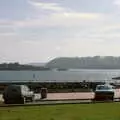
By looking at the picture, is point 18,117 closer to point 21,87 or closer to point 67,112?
point 67,112

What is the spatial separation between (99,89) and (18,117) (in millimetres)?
18884

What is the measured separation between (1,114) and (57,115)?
105 inches

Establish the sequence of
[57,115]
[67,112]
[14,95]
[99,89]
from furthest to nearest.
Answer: [99,89]
[14,95]
[67,112]
[57,115]

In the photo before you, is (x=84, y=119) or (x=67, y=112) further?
(x=67, y=112)

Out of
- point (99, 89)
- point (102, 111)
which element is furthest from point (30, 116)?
point (99, 89)

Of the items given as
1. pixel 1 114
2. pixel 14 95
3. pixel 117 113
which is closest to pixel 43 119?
pixel 1 114

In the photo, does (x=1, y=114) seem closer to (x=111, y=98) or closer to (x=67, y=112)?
(x=67, y=112)

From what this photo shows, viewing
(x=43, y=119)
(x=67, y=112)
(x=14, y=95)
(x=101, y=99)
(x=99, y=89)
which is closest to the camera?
(x=43, y=119)

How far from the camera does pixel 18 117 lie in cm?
2009

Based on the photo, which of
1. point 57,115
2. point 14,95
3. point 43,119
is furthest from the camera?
point 14,95

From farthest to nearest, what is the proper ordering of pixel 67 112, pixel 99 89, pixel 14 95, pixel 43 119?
pixel 99 89 → pixel 14 95 → pixel 67 112 → pixel 43 119

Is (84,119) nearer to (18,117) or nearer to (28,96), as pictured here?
(18,117)

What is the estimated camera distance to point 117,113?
74.2 feet

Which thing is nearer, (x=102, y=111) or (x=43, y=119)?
(x=43, y=119)
